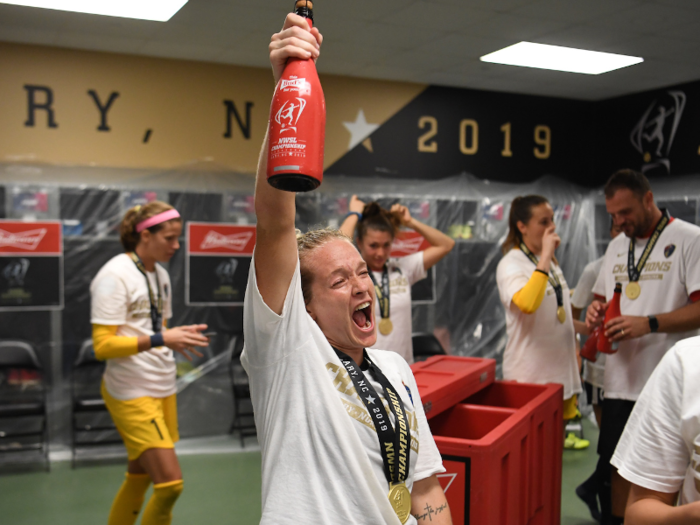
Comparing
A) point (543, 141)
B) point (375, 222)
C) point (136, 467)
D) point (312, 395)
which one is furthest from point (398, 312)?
point (543, 141)

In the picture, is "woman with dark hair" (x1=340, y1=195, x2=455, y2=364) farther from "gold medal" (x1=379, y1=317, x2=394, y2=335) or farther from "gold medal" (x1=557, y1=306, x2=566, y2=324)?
"gold medal" (x1=557, y1=306, x2=566, y2=324)

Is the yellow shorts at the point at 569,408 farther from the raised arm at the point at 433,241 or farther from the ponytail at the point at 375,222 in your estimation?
the ponytail at the point at 375,222

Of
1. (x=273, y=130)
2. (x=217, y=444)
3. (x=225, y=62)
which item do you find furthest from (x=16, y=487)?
(x=273, y=130)

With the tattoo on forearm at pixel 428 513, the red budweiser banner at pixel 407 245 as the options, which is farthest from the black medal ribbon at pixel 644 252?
the red budweiser banner at pixel 407 245

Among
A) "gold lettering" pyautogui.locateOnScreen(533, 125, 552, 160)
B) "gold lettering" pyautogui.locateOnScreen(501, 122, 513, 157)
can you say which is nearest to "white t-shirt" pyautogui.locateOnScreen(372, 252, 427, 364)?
"gold lettering" pyautogui.locateOnScreen(501, 122, 513, 157)

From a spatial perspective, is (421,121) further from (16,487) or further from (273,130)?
(273,130)

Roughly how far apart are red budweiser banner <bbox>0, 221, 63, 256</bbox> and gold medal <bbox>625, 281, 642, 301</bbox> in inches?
165

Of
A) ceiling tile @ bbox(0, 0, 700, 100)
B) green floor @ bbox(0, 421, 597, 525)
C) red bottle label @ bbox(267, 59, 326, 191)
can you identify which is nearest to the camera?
red bottle label @ bbox(267, 59, 326, 191)

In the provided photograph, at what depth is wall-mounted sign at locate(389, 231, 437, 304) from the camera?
248 inches

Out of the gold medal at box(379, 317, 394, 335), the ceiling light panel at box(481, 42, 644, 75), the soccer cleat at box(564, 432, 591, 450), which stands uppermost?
the ceiling light panel at box(481, 42, 644, 75)

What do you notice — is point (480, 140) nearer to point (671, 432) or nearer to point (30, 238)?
point (30, 238)

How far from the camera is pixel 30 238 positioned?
16.8ft

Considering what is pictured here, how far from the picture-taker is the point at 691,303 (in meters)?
3.00

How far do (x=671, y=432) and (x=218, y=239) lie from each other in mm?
4766
